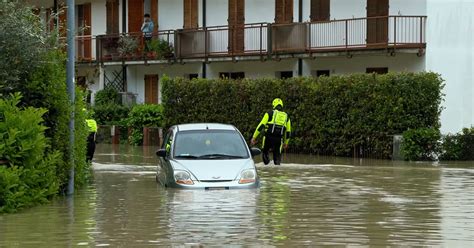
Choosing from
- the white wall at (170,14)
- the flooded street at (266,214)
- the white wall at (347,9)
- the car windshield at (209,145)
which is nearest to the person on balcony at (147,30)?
the white wall at (170,14)

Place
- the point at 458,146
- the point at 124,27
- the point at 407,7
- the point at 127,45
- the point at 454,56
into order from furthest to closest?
the point at 124,27 < the point at 127,45 < the point at 407,7 < the point at 454,56 < the point at 458,146

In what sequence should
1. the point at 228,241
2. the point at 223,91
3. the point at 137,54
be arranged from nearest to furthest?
the point at 228,241 → the point at 223,91 → the point at 137,54

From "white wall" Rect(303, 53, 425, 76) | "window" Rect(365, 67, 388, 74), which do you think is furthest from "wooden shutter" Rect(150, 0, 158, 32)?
"window" Rect(365, 67, 388, 74)

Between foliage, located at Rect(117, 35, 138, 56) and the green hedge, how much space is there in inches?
332

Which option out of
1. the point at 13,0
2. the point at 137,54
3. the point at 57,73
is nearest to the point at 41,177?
the point at 57,73

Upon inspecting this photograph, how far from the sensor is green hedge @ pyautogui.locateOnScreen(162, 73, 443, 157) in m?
28.8

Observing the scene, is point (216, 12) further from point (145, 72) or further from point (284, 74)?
point (145, 72)

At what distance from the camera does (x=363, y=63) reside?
35.4m

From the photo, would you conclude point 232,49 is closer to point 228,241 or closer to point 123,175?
point 123,175

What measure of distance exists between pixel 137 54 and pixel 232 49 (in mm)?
5925

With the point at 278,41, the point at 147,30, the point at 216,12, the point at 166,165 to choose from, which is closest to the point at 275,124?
the point at 166,165

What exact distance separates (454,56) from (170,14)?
15.4 meters

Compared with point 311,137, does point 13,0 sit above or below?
above

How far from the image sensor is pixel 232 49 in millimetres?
39375
